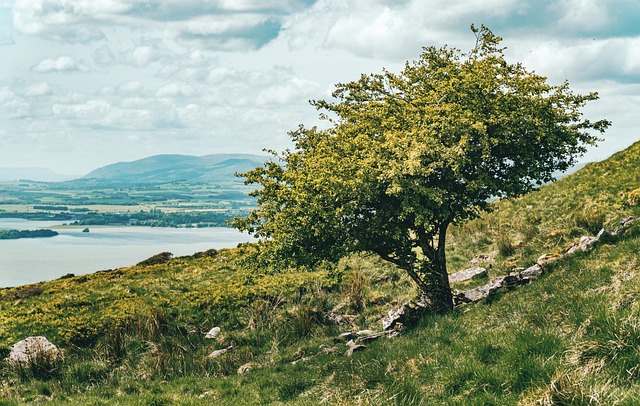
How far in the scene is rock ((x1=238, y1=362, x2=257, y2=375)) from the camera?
1803 cm

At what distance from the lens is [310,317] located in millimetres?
22922

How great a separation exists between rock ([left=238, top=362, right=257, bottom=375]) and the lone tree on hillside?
4250mm

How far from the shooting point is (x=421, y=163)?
16.5 metres

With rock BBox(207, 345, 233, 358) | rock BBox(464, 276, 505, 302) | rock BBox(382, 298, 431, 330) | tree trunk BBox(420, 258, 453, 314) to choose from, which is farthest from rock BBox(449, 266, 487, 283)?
rock BBox(207, 345, 233, 358)

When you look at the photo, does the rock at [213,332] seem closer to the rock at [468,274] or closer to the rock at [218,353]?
the rock at [218,353]

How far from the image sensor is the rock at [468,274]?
949 inches

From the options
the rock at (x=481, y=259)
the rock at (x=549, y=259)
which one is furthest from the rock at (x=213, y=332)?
the rock at (x=549, y=259)

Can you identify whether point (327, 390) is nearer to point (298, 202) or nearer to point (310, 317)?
point (298, 202)

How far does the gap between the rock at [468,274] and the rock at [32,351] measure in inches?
693

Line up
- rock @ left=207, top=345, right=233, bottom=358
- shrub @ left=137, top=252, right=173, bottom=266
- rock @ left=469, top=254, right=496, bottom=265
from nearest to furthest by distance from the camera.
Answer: rock @ left=207, top=345, right=233, bottom=358 → rock @ left=469, top=254, right=496, bottom=265 → shrub @ left=137, top=252, right=173, bottom=266

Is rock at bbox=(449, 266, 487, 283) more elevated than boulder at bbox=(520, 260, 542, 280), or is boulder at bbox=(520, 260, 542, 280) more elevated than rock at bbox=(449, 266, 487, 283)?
boulder at bbox=(520, 260, 542, 280)

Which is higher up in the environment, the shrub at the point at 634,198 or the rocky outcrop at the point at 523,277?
the shrub at the point at 634,198

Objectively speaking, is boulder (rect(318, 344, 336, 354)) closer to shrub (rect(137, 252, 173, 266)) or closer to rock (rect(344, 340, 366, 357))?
rock (rect(344, 340, 366, 357))

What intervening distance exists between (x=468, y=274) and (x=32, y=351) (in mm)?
19099
